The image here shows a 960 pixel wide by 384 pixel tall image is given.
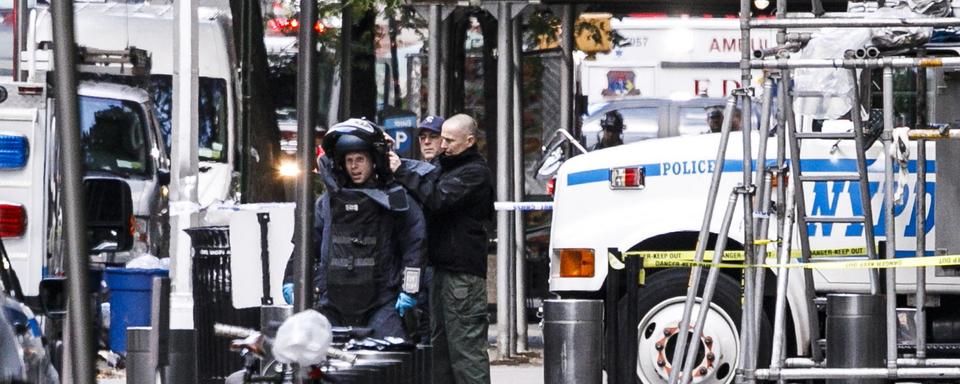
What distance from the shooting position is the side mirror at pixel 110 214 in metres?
14.6

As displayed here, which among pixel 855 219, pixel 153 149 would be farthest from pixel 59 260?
pixel 855 219

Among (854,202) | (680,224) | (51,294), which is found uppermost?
(854,202)

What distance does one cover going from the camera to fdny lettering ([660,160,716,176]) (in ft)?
33.8

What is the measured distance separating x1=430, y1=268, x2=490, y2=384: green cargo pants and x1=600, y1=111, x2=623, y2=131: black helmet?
24.2 ft

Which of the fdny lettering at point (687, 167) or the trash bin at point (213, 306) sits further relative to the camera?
the fdny lettering at point (687, 167)

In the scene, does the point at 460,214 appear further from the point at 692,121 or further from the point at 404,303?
the point at 692,121

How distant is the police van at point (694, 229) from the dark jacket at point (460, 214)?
697 millimetres

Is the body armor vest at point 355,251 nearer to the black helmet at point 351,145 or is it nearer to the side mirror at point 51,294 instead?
the black helmet at point 351,145

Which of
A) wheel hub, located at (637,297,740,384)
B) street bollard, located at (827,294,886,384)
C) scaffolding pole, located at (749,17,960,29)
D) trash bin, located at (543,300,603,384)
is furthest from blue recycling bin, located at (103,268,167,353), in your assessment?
scaffolding pole, located at (749,17,960,29)

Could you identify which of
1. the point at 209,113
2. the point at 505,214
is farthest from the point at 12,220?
the point at 209,113

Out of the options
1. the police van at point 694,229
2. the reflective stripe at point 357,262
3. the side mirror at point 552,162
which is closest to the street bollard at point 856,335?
the police van at point 694,229

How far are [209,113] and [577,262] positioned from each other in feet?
28.0

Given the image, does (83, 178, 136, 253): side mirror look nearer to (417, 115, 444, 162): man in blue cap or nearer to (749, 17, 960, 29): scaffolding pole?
(417, 115, 444, 162): man in blue cap

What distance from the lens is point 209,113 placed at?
18.4 m
